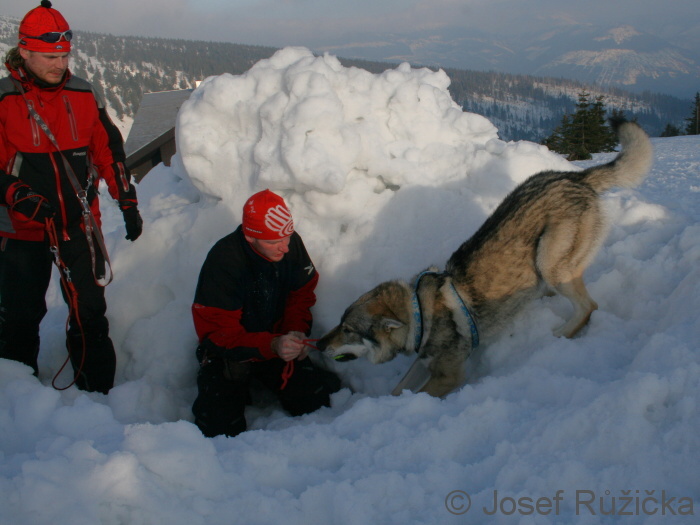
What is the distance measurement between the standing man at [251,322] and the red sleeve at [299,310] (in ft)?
0.04

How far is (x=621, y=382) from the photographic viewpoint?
7.42 feet

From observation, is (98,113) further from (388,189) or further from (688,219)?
(688,219)

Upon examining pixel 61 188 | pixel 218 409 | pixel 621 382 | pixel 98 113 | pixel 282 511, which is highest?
pixel 98 113

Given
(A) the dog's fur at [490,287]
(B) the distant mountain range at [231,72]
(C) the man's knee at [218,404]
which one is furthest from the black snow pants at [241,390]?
(B) the distant mountain range at [231,72]

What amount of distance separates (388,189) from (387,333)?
1979 millimetres

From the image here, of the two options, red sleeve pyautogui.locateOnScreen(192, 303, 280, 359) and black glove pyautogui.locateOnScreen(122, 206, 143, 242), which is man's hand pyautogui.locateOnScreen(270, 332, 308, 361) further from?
black glove pyautogui.locateOnScreen(122, 206, 143, 242)

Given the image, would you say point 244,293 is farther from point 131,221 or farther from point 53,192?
point 53,192

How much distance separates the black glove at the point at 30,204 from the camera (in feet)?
9.24

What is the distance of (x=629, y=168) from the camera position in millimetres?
3650

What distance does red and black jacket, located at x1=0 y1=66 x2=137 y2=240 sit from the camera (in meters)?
2.92

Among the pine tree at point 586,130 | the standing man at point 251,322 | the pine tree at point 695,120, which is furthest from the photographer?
the pine tree at point 695,120

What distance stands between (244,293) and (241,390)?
2.65 ft

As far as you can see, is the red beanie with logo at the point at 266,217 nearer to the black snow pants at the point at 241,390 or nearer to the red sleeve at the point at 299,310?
the red sleeve at the point at 299,310

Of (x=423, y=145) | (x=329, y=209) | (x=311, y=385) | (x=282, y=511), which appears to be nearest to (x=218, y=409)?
(x=311, y=385)
